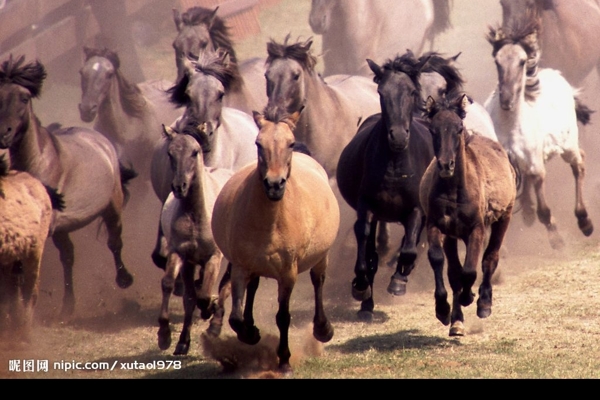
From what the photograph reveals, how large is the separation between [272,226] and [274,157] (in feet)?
1.78

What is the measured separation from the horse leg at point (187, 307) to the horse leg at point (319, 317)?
1030mm

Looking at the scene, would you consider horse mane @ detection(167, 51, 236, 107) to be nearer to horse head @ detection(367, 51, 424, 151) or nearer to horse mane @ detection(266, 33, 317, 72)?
horse mane @ detection(266, 33, 317, 72)

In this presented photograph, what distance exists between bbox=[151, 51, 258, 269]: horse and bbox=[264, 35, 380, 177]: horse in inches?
18.5

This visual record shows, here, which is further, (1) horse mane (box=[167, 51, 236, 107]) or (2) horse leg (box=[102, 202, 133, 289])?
(2) horse leg (box=[102, 202, 133, 289])

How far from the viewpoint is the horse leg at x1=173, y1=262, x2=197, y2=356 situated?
8734 mm

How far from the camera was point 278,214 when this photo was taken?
24.4 ft

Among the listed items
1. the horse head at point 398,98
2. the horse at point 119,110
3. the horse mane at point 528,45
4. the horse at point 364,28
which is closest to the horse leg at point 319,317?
the horse head at point 398,98

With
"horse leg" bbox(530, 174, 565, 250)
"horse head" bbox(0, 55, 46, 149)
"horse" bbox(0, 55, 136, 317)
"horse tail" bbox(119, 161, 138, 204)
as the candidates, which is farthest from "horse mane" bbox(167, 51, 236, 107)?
"horse leg" bbox(530, 174, 565, 250)

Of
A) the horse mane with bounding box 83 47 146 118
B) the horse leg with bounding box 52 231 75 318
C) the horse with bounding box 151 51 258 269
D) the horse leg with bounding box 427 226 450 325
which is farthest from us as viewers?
the horse mane with bounding box 83 47 146 118

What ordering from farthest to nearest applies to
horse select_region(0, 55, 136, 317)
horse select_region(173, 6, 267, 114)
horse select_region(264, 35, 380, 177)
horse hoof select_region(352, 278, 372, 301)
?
horse select_region(173, 6, 267, 114) < horse select_region(264, 35, 380, 177) < horse hoof select_region(352, 278, 372, 301) < horse select_region(0, 55, 136, 317)

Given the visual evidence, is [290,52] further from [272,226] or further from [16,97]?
[272,226]

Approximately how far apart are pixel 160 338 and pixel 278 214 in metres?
1.93

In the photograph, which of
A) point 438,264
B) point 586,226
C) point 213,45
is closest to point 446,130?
point 438,264

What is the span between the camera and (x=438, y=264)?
28.6ft
